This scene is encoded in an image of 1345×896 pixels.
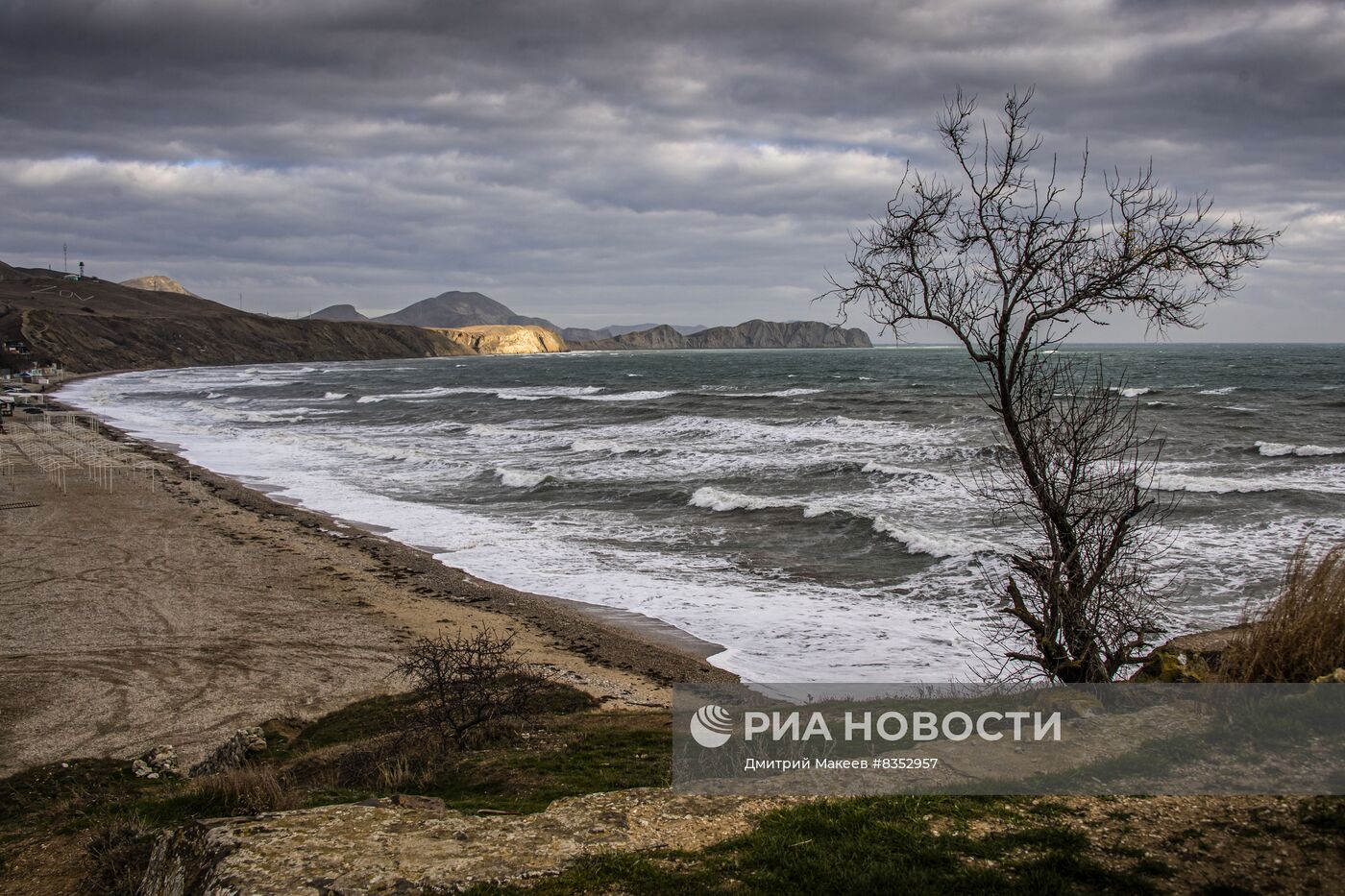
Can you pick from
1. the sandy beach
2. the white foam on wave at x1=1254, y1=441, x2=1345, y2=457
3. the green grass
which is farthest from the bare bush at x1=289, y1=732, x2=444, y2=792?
the white foam on wave at x1=1254, y1=441, x2=1345, y2=457

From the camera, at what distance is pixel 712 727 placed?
7.12 m

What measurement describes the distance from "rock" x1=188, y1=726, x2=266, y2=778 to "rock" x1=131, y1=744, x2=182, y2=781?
22cm

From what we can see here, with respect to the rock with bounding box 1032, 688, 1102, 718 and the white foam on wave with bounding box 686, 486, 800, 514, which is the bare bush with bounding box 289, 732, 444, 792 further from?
the white foam on wave with bounding box 686, 486, 800, 514

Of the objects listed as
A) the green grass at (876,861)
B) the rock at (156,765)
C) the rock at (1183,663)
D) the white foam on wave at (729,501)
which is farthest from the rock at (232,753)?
the white foam on wave at (729,501)

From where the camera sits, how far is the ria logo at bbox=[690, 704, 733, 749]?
271 inches

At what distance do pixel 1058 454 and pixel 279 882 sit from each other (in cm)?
613

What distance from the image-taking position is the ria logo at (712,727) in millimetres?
6883

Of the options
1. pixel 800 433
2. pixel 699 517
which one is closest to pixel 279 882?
pixel 699 517

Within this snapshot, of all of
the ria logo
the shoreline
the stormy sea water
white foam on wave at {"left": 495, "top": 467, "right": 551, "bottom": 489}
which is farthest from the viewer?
white foam on wave at {"left": 495, "top": 467, "right": 551, "bottom": 489}

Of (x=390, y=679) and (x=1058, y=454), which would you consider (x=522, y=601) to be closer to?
(x=390, y=679)

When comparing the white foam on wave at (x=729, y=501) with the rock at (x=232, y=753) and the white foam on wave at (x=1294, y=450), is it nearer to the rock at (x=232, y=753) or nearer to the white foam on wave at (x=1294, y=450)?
the rock at (x=232, y=753)

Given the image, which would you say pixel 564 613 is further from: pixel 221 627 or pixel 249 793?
pixel 249 793

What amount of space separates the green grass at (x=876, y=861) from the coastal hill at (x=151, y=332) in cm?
11027

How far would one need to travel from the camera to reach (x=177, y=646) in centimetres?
1195
